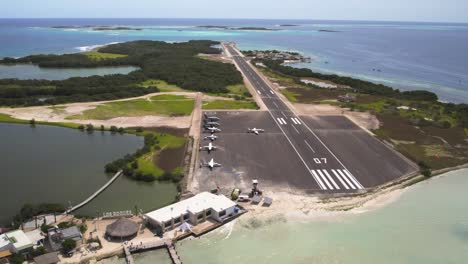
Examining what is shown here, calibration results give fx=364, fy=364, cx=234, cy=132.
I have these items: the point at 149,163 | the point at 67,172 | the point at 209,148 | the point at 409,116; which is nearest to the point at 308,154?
the point at 209,148

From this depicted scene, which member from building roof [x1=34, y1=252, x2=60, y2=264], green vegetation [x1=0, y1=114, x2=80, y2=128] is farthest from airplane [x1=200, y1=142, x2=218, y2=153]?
building roof [x1=34, y1=252, x2=60, y2=264]

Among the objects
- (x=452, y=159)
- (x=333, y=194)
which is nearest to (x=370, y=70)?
(x=452, y=159)

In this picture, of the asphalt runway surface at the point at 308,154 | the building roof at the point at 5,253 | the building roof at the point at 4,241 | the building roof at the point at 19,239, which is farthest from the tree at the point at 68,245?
the asphalt runway surface at the point at 308,154

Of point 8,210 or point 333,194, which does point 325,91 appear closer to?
point 333,194

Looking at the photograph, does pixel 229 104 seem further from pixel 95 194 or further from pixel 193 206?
pixel 193 206

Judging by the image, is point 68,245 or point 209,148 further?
point 209,148

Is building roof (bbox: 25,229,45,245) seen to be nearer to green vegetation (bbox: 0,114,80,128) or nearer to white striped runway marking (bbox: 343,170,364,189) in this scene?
white striped runway marking (bbox: 343,170,364,189)
